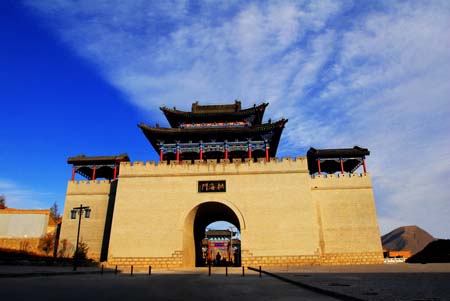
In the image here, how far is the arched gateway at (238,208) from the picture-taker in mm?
18125

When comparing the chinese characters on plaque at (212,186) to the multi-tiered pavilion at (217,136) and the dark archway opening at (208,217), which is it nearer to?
the dark archway opening at (208,217)

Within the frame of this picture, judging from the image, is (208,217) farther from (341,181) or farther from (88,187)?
(341,181)

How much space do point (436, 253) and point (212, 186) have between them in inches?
624

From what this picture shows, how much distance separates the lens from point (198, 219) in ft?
71.7

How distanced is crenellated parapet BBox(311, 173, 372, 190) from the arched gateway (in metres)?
0.07

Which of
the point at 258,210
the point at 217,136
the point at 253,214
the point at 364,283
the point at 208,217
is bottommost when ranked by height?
the point at 364,283

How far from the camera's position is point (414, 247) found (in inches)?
3903

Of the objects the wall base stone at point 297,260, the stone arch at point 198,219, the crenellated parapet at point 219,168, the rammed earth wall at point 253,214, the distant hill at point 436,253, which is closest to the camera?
the wall base stone at point 297,260

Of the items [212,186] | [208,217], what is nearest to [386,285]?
[212,186]

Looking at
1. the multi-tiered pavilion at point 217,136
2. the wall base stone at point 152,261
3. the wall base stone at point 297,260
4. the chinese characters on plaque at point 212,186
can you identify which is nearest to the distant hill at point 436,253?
the wall base stone at point 297,260

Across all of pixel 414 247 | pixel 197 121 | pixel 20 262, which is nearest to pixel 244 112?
pixel 197 121

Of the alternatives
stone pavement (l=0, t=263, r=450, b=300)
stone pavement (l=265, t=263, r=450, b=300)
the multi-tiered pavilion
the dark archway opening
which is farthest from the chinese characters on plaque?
stone pavement (l=265, t=263, r=450, b=300)

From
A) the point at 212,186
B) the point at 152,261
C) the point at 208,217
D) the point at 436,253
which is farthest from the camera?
the point at 208,217

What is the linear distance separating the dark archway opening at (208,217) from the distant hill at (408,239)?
9341 centimetres
